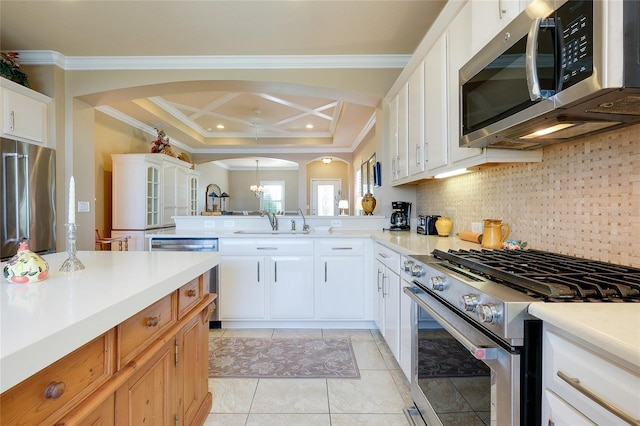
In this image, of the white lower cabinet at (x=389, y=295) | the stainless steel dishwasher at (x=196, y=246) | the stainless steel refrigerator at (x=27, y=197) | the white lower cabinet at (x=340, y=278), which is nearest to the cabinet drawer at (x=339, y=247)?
the white lower cabinet at (x=340, y=278)

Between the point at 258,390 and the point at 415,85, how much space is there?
2.42 m

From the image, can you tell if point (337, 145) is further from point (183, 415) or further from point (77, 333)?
point (77, 333)

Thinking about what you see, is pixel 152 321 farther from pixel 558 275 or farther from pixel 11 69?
pixel 11 69

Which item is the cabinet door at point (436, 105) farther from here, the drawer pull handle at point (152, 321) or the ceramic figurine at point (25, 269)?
the ceramic figurine at point (25, 269)

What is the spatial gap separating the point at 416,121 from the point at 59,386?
240 centimetres

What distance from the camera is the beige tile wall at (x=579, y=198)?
1.13 metres

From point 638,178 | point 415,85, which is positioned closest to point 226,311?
point 415,85

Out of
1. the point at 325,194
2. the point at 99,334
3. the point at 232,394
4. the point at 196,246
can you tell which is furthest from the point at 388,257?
the point at 325,194

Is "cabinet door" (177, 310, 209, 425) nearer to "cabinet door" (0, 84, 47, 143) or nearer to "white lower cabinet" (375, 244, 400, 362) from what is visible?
"white lower cabinet" (375, 244, 400, 362)

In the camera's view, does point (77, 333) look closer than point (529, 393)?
Yes

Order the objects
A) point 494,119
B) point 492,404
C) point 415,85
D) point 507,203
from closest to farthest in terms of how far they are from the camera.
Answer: point 492,404, point 494,119, point 507,203, point 415,85

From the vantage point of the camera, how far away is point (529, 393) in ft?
2.71

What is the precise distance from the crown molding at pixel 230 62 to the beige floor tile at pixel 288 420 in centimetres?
A: 302

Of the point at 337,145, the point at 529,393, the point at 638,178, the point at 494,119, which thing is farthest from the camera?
the point at 337,145
